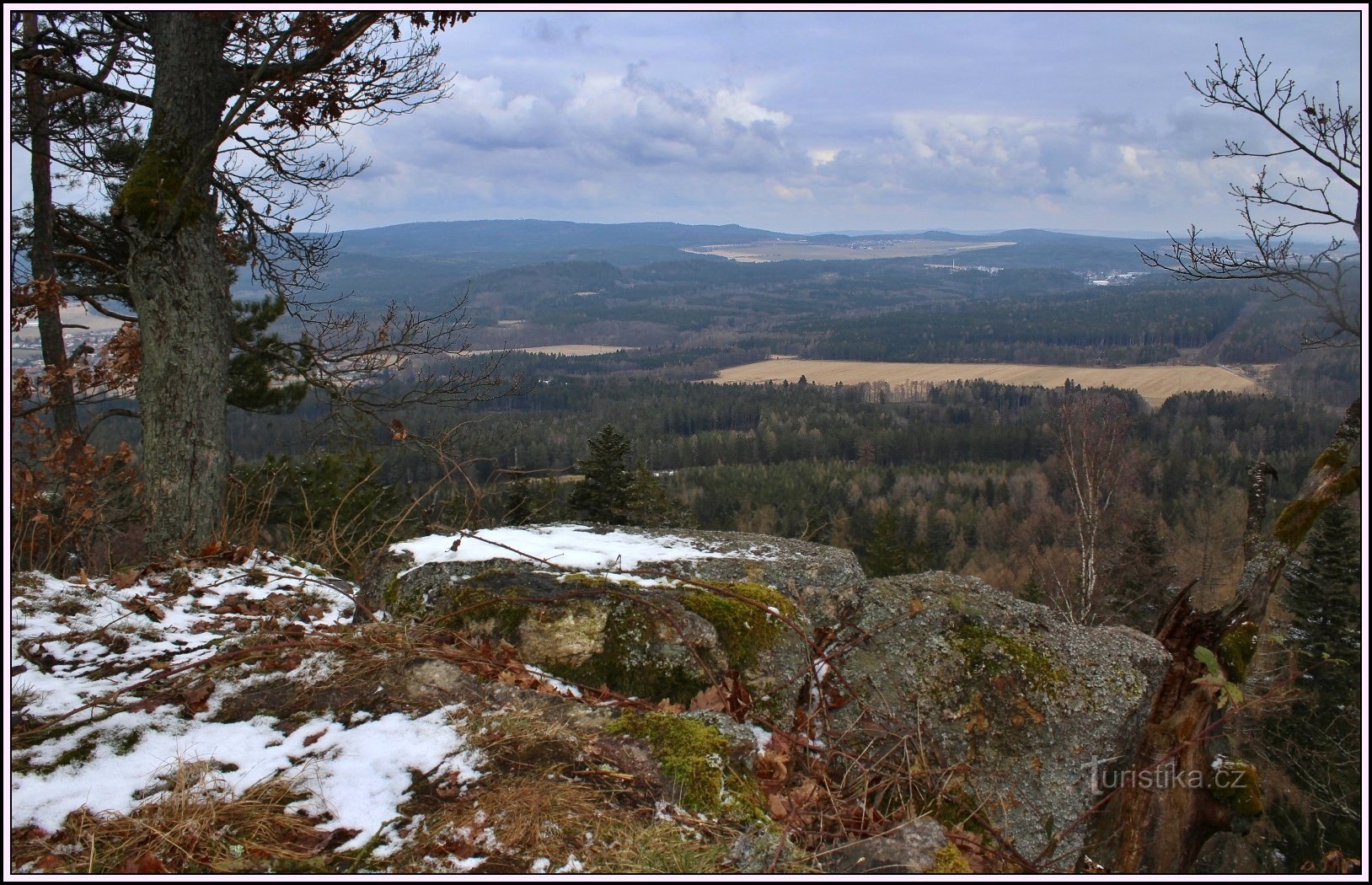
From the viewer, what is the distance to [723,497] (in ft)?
168

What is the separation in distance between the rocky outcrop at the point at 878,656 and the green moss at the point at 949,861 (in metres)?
0.74

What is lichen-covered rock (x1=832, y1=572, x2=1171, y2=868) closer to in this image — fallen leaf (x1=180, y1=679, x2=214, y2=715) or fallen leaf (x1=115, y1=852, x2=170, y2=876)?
fallen leaf (x1=115, y1=852, x2=170, y2=876)

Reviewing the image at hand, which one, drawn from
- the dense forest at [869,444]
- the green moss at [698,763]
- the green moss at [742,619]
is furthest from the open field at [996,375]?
the green moss at [698,763]

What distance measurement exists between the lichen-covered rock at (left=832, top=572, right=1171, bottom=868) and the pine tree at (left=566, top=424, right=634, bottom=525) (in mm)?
13664

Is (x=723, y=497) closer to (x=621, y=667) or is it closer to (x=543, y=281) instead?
(x=621, y=667)

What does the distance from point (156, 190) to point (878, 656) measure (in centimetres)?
614

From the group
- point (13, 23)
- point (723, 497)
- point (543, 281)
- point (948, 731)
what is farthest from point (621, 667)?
point (543, 281)

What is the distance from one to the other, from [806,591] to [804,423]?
2792 inches

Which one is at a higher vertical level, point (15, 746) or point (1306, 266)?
point (1306, 266)

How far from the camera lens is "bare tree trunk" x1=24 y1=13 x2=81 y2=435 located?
8344mm

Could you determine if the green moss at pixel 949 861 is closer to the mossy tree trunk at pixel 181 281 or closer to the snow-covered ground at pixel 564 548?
the snow-covered ground at pixel 564 548

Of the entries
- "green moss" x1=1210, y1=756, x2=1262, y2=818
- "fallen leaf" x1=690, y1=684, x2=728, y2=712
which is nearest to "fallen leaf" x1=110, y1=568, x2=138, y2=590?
"fallen leaf" x1=690, y1=684, x2=728, y2=712

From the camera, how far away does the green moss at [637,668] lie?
3.57 meters

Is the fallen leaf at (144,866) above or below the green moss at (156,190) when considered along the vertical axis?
below
